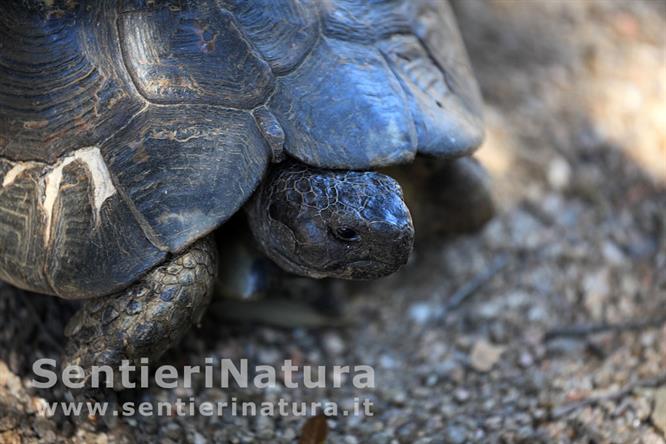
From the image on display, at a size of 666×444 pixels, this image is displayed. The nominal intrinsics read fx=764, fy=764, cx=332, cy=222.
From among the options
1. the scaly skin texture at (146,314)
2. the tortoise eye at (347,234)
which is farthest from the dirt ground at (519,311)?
the tortoise eye at (347,234)

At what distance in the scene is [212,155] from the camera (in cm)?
238

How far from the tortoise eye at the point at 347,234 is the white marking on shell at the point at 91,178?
0.71 m

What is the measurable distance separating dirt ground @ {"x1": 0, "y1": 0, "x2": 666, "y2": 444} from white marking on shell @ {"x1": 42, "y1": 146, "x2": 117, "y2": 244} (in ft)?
1.85

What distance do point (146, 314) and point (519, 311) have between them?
165cm

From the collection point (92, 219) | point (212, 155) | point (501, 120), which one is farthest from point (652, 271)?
point (92, 219)

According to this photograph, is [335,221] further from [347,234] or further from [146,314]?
[146,314]

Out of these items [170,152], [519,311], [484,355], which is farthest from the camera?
[519,311]

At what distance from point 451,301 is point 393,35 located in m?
1.22

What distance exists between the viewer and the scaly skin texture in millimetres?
2398

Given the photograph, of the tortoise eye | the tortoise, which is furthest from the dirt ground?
the tortoise eye

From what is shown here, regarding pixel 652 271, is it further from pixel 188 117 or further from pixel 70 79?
pixel 70 79

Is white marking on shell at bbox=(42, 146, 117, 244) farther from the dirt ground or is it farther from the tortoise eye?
the tortoise eye

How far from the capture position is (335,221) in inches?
95.7

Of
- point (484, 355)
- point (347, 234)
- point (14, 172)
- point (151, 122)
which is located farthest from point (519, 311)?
point (14, 172)
